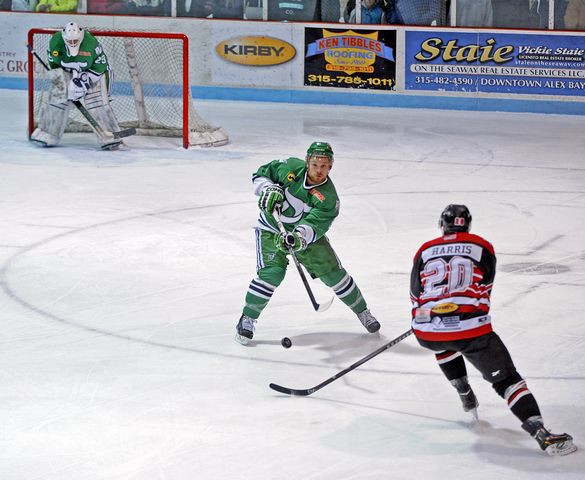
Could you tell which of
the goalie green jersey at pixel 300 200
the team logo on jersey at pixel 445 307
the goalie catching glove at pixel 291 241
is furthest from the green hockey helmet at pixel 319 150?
the team logo on jersey at pixel 445 307

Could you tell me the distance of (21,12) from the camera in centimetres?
1359

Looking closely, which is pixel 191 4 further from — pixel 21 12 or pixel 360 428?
pixel 360 428

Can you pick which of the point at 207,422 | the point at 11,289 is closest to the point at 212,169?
the point at 11,289

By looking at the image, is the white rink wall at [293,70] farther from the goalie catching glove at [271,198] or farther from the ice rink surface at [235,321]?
the goalie catching glove at [271,198]

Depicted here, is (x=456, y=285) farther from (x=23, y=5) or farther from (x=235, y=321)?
(x=23, y=5)

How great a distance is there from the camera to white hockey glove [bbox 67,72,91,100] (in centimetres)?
990

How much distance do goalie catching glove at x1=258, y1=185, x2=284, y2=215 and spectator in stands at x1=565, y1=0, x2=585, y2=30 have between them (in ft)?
27.3

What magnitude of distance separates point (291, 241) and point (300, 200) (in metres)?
0.27

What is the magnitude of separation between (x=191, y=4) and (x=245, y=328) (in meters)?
8.83

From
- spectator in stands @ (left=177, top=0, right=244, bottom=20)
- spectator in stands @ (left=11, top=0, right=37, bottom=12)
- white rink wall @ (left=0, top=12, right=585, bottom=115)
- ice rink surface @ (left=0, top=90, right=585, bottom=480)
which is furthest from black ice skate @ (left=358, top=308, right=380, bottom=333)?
spectator in stands @ (left=11, top=0, right=37, bottom=12)

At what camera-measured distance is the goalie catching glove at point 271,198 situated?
477cm

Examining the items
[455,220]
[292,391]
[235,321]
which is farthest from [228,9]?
[455,220]

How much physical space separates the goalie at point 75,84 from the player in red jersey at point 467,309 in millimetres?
6563

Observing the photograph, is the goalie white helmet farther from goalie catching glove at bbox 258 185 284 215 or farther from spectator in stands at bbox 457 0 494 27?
goalie catching glove at bbox 258 185 284 215
